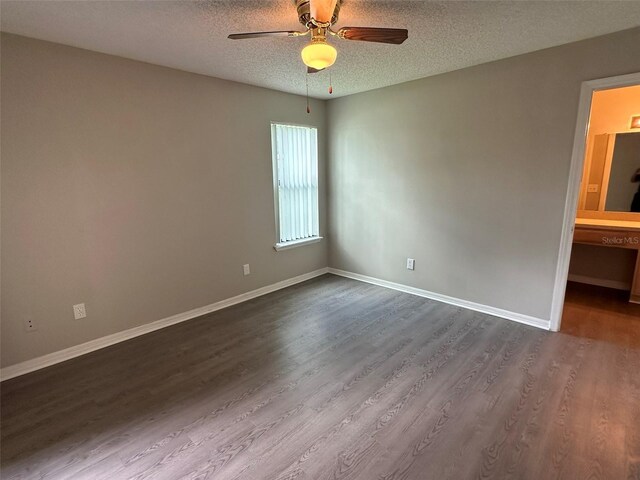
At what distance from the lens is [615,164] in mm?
3873

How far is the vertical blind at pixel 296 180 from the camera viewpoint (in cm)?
404

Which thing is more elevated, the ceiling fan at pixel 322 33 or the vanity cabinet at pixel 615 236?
the ceiling fan at pixel 322 33

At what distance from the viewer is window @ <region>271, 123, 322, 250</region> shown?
402 centimetres

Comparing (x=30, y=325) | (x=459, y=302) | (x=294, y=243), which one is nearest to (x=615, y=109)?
(x=459, y=302)

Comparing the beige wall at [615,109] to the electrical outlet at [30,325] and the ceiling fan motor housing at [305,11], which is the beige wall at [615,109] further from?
the electrical outlet at [30,325]

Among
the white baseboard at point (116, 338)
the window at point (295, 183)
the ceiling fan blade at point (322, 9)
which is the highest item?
the ceiling fan blade at point (322, 9)

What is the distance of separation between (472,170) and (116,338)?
3735 mm

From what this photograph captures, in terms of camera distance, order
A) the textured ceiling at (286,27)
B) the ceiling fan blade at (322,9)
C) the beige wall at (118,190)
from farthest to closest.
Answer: the beige wall at (118,190), the textured ceiling at (286,27), the ceiling fan blade at (322,9)

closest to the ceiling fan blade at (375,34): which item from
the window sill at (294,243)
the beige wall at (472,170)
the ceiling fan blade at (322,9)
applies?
the ceiling fan blade at (322,9)

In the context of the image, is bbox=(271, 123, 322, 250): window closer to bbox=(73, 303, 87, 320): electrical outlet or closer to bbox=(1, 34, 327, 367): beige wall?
bbox=(1, 34, 327, 367): beige wall

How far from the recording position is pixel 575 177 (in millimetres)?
2678

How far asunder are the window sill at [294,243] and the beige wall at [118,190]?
0.31 meters

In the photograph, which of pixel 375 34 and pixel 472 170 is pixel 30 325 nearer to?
pixel 375 34

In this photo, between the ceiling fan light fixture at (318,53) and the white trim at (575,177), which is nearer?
the ceiling fan light fixture at (318,53)
